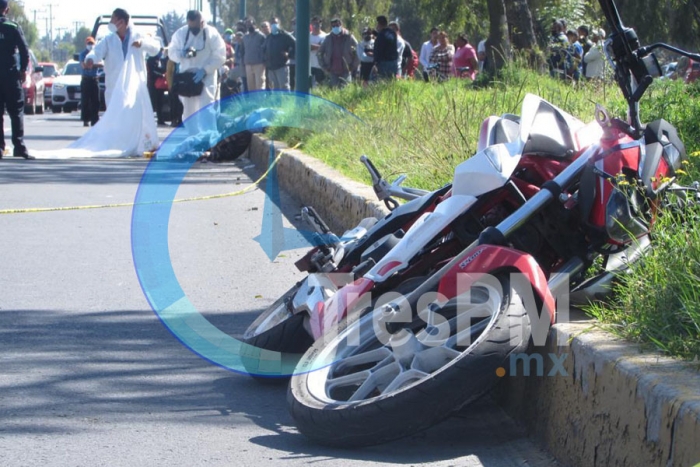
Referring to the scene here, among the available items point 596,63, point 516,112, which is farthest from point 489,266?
point 516,112

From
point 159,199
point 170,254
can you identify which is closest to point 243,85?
point 159,199

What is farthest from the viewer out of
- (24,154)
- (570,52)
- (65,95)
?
(65,95)

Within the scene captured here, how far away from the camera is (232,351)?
544 centimetres

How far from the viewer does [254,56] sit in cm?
2341

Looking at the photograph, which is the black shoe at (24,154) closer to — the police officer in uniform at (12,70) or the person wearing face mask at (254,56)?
the police officer in uniform at (12,70)

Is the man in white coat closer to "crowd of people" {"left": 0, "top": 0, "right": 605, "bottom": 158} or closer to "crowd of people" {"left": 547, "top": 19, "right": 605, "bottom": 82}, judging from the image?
"crowd of people" {"left": 0, "top": 0, "right": 605, "bottom": 158}

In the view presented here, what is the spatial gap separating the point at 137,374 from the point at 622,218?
7.20 ft

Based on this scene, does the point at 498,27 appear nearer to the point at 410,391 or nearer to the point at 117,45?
the point at 117,45

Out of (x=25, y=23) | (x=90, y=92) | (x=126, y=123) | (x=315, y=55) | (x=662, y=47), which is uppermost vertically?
(x=25, y=23)

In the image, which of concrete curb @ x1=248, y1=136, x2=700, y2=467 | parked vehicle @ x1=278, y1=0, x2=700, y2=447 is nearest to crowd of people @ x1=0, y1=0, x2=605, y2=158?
parked vehicle @ x1=278, y1=0, x2=700, y2=447

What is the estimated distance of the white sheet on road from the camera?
54.5 feet

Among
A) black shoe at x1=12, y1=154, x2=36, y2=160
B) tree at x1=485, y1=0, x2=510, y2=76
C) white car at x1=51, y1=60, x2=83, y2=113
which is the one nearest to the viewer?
black shoe at x1=12, y1=154, x2=36, y2=160

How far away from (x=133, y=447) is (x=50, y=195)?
7710mm

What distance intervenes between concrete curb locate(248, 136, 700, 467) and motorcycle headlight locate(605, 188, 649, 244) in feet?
1.48
